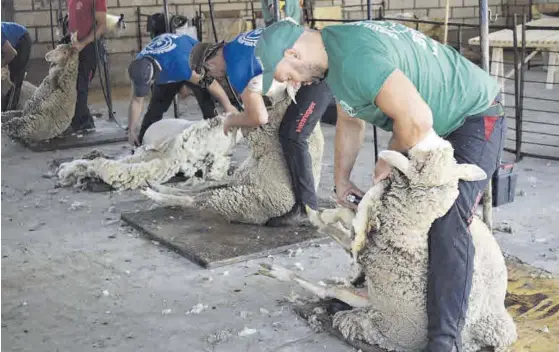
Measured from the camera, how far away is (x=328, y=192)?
5520 mm

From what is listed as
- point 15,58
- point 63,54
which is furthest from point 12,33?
point 63,54

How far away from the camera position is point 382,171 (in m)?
2.88

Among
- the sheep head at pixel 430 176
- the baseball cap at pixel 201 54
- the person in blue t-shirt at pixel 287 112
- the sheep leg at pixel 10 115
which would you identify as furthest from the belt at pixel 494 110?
the sheep leg at pixel 10 115

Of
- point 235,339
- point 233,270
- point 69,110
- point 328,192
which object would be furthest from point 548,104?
point 235,339

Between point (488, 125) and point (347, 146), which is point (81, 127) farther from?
point (488, 125)

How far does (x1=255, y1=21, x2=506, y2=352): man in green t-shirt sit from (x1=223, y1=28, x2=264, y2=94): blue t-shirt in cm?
151

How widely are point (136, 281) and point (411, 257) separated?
1.72 meters

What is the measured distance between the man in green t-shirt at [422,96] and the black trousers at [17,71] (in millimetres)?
6979

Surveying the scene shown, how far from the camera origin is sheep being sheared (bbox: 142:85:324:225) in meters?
4.61

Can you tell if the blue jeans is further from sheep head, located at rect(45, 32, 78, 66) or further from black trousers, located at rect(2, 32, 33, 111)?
black trousers, located at rect(2, 32, 33, 111)

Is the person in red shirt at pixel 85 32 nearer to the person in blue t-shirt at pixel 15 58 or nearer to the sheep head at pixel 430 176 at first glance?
the person in blue t-shirt at pixel 15 58

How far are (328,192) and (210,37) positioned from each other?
7413mm

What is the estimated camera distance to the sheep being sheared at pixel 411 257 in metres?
2.73

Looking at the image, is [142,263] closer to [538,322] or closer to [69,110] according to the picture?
[538,322]
